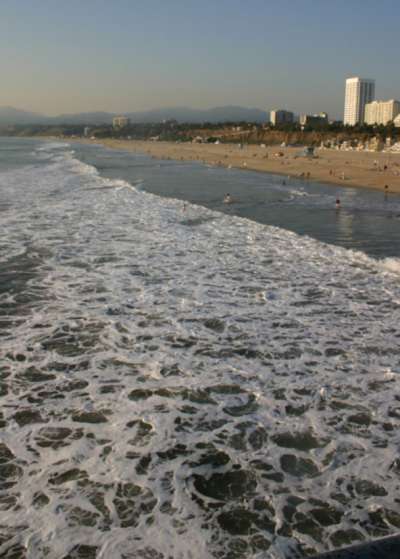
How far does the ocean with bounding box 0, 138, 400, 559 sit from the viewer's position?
4.65 m

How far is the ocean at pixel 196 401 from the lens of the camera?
4.65m

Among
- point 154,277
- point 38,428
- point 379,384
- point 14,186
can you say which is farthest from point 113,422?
point 14,186

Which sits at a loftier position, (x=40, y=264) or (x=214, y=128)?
(x=214, y=128)

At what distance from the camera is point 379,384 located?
289 inches

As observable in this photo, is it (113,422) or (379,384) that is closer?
(113,422)

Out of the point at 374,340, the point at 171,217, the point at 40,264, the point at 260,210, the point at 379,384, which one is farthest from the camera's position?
the point at 260,210

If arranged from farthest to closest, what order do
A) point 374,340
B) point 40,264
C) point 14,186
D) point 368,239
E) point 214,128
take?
point 214,128
point 14,186
point 368,239
point 40,264
point 374,340

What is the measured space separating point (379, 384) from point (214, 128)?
628 ft

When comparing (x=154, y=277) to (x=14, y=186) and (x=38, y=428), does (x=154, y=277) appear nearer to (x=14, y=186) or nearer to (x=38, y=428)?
(x=38, y=428)

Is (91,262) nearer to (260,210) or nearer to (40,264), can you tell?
(40,264)

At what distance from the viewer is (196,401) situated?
6.86 m

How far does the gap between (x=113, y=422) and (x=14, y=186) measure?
1207 inches

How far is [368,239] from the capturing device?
18.1 m

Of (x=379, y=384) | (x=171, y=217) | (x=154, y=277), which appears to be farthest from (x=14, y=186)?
(x=379, y=384)
